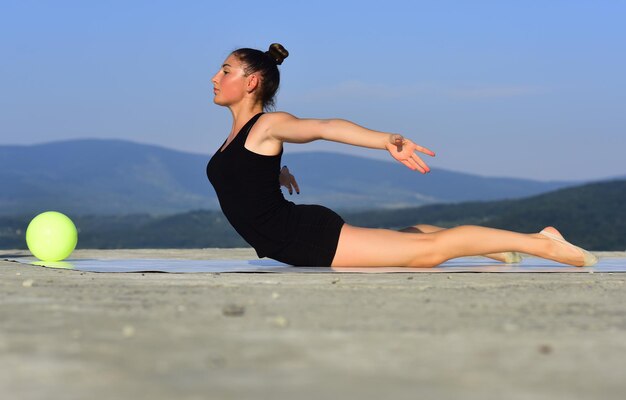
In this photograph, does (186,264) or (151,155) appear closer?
(186,264)

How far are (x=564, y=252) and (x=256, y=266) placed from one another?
7.69 feet

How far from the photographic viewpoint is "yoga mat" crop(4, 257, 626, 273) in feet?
22.2

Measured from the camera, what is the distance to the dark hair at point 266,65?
6.75 meters

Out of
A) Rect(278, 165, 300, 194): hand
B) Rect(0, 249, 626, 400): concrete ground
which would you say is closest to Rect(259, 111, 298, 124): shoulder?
Rect(278, 165, 300, 194): hand

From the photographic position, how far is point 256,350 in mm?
2936

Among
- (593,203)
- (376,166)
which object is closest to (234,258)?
(593,203)

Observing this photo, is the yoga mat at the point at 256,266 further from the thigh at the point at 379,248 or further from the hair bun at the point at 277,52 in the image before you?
the hair bun at the point at 277,52

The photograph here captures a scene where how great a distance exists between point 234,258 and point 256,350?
6.31m

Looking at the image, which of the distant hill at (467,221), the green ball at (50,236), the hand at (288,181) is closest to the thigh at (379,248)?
the hand at (288,181)

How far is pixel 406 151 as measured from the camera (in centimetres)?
543

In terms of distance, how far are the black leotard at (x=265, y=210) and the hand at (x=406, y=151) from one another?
1273mm

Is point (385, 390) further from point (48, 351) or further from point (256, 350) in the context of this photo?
point (48, 351)

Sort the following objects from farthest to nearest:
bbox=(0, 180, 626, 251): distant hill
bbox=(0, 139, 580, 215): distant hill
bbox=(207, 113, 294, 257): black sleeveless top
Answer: bbox=(0, 139, 580, 215): distant hill
bbox=(0, 180, 626, 251): distant hill
bbox=(207, 113, 294, 257): black sleeveless top

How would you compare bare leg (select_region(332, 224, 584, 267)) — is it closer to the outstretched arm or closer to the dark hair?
the outstretched arm
